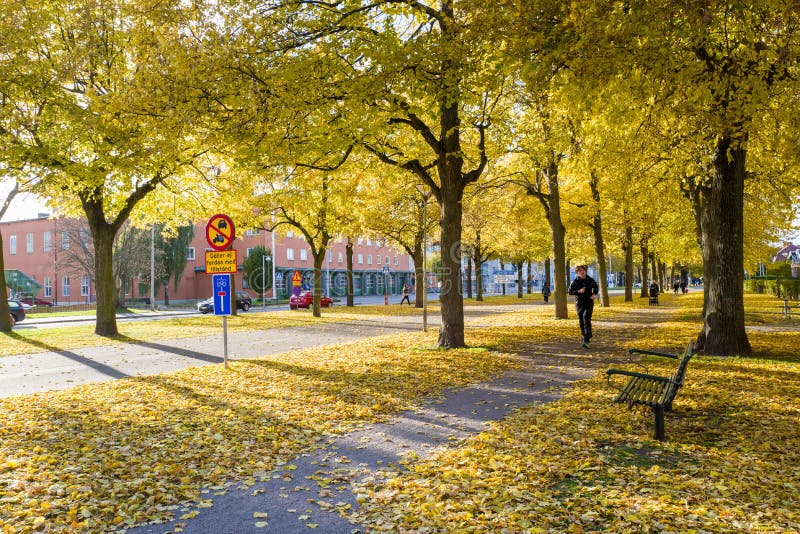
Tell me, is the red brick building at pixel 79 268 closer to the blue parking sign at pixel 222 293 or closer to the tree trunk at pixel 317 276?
the tree trunk at pixel 317 276

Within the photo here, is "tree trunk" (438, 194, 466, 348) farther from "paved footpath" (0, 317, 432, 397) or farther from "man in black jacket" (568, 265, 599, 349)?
"paved footpath" (0, 317, 432, 397)

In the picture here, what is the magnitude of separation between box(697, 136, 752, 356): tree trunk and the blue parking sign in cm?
987

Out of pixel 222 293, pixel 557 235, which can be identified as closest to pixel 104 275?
pixel 222 293

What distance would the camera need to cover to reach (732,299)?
11.0 meters

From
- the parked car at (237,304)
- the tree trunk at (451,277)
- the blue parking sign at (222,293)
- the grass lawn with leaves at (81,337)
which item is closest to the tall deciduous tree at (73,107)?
the grass lawn with leaves at (81,337)

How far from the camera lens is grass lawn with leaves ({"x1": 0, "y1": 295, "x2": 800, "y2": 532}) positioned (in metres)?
3.97

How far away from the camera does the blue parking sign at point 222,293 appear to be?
1149 centimetres

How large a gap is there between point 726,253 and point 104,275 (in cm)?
1760

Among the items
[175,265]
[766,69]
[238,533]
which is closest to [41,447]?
[238,533]

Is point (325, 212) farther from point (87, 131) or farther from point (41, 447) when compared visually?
point (41, 447)

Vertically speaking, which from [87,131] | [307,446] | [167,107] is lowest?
[307,446]

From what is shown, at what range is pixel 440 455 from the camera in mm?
5340

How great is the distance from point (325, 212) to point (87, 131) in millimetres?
13796

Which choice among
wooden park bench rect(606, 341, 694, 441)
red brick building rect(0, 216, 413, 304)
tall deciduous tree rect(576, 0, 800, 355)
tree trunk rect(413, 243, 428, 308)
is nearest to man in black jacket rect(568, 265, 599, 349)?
tall deciduous tree rect(576, 0, 800, 355)
